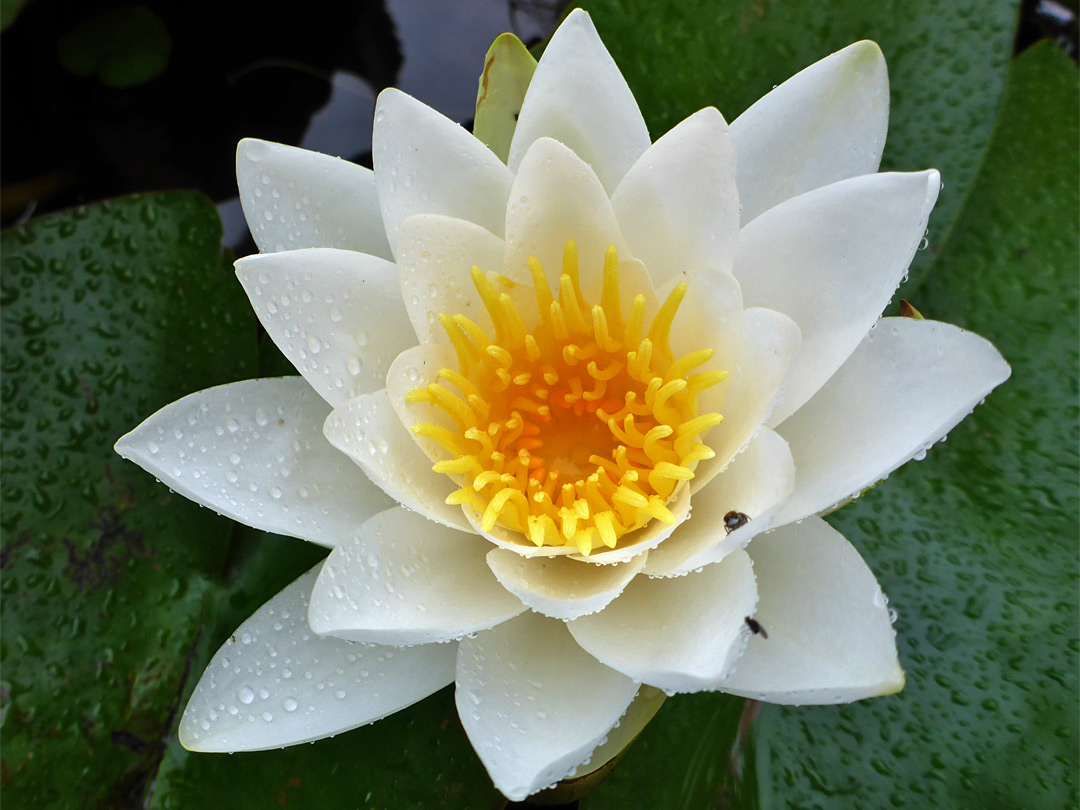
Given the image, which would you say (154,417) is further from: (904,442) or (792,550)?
(904,442)

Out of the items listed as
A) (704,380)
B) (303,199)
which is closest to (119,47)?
(303,199)

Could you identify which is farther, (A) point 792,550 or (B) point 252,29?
(B) point 252,29

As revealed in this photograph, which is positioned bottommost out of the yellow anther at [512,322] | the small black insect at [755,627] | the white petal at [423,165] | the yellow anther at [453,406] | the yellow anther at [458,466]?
the small black insect at [755,627]

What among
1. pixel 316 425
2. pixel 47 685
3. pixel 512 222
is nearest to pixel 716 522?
pixel 512 222

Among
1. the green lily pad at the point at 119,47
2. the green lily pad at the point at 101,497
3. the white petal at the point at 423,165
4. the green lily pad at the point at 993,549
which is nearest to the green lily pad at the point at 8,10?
the green lily pad at the point at 119,47

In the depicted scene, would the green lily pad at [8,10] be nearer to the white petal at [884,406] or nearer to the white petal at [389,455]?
the white petal at [389,455]

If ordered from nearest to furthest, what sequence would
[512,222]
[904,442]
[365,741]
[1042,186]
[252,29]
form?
1. [904,442]
2. [512,222]
3. [365,741]
4. [1042,186]
5. [252,29]

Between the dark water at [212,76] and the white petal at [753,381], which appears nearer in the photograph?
the white petal at [753,381]

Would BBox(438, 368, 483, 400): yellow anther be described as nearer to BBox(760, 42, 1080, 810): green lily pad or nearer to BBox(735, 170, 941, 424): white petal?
A: BBox(735, 170, 941, 424): white petal
